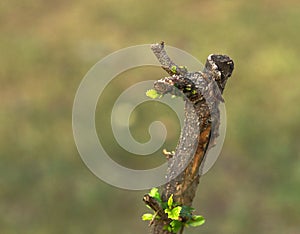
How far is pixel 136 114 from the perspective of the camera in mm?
8742

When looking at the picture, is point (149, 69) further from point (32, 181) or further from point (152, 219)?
point (152, 219)

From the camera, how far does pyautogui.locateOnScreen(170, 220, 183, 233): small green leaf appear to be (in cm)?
211

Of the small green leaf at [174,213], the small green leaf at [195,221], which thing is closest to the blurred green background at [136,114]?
the small green leaf at [195,221]

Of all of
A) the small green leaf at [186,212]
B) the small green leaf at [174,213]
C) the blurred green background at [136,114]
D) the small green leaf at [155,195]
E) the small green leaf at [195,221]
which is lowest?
the small green leaf at [174,213]

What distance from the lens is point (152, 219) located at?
6.93ft

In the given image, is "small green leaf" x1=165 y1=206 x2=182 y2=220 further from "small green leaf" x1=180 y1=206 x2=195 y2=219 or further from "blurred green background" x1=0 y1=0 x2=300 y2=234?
"blurred green background" x1=0 y1=0 x2=300 y2=234

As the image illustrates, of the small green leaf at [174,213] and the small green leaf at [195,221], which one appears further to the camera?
the small green leaf at [195,221]

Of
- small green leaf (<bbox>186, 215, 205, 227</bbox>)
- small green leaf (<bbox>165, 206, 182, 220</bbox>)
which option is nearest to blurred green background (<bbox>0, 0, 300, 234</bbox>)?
small green leaf (<bbox>186, 215, 205, 227</bbox>)

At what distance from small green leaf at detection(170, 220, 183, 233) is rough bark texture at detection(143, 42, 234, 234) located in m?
0.05

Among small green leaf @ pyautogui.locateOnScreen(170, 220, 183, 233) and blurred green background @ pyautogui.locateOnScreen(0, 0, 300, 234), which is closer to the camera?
small green leaf @ pyautogui.locateOnScreen(170, 220, 183, 233)

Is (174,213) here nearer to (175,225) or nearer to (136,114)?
(175,225)

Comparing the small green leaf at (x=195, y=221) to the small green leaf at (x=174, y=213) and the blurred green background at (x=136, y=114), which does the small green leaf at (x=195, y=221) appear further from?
the blurred green background at (x=136, y=114)

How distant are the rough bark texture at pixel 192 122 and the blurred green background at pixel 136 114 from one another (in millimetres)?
5154

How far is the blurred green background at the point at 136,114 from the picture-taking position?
7414 mm
